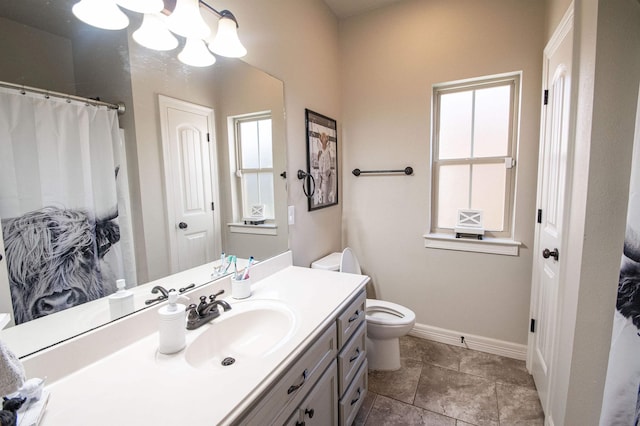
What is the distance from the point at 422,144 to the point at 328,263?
1.22 meters

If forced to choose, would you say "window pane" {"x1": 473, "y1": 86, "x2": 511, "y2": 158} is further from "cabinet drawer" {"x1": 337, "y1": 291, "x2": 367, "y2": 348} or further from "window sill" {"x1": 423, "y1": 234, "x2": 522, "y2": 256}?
"cabinet drawer" {"x1": 337, "y1": 291, "x2": 367, "y2": 348}

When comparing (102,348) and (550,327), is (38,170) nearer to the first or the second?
(102,348)

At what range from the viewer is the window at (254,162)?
62.9 inches

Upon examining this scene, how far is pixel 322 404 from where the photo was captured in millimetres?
1219

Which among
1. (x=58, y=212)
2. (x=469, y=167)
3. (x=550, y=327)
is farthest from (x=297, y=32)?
(x=550, y=327)

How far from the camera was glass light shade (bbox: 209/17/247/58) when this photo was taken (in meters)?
1.34

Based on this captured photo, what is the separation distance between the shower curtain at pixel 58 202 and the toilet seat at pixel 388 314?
5.09 ft

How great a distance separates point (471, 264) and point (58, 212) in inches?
98.2

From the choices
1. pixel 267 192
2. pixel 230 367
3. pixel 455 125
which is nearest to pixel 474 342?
pixel 455 125

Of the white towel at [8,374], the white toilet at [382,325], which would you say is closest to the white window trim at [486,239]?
the white toilet at [382,325]

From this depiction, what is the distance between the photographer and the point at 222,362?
1125mm

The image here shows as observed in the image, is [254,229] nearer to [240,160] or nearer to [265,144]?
[240,160]

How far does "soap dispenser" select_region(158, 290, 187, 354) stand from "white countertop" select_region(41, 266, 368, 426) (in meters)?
0.03

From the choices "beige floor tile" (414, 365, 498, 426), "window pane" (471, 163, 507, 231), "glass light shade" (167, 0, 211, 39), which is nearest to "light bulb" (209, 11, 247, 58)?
"glass light shade" (167, 0, 211, 39)
